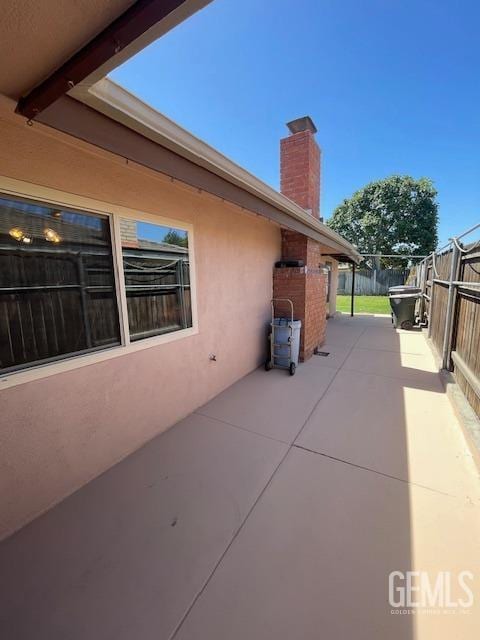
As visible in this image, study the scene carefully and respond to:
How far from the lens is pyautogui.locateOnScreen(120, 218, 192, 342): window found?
8.33 ft

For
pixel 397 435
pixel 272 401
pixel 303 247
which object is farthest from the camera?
pixel 303 247

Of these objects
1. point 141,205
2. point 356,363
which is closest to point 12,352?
point 141,205

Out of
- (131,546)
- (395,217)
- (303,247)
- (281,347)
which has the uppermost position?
(395,217)

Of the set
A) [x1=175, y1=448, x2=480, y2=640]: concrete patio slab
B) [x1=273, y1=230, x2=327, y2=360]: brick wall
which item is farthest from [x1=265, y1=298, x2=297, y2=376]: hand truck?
[x1=175, y1=448, x2=480, y2=640]: concrete patio slab

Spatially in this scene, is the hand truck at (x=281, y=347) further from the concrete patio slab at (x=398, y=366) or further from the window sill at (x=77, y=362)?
the window sill at (x=77, y=362)

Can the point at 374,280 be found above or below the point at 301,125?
below

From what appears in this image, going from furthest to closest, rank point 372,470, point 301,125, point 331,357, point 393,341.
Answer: point 393,341 < point 301,125 < point 331,357 < point 372,470

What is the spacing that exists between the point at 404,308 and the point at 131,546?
341 inches

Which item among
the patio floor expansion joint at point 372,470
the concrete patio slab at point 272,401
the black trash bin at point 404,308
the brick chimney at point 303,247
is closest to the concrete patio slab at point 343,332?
the brick chimney at point 303,247

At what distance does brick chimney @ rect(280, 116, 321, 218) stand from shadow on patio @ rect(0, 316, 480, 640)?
4.86 m

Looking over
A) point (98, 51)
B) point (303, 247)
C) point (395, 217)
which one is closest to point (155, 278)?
point (98, 51)

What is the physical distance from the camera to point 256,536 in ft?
5.66

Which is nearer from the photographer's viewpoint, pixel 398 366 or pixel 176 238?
pixel 176 238

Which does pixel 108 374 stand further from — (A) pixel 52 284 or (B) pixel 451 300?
(B) pixel 451 300
